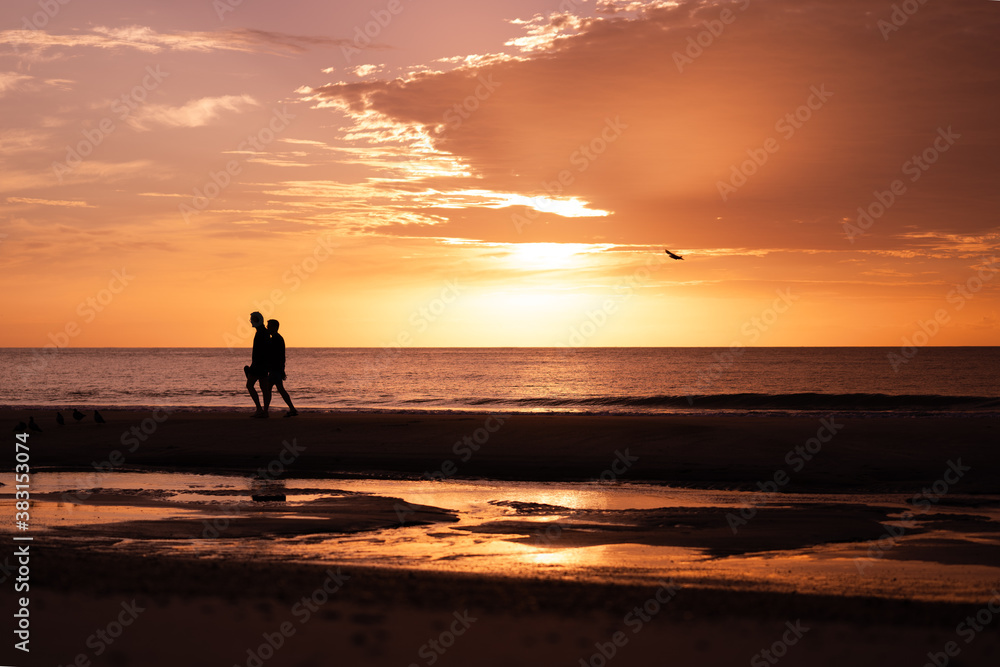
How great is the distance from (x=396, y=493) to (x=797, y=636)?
344 inches

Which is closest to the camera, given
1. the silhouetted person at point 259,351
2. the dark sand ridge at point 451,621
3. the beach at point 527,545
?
the dark sand ridge at point 451,621

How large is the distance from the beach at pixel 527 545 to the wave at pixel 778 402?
2441 centimetres

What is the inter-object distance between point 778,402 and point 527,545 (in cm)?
3831

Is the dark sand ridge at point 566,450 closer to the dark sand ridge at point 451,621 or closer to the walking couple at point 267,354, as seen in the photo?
the walking couple at point 267,354

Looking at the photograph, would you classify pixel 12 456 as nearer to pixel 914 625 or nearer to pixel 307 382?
pixel 914 625

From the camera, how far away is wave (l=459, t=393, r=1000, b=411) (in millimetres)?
42406

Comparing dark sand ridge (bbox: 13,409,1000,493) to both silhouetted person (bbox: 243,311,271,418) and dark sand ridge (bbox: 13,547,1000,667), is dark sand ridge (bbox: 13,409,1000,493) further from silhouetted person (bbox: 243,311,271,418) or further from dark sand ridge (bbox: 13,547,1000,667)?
dark sand ridge (bbox: 13,547,1000,667)

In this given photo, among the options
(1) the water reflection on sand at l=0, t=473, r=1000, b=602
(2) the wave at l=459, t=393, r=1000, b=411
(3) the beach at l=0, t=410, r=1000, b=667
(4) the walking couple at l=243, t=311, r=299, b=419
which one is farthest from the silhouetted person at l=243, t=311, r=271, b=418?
(2) the wave at l=459, t=393, r=1000, b=411

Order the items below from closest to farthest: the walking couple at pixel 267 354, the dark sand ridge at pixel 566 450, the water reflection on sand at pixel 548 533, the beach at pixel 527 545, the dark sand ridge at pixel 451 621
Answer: the dark sand ridge at pixel 451 621
the beach at pixel 527 545
the water reflection on sand at pixel 548 533
the dark sand ridge at pixel 566 450
the walking couple at pixel 267 354

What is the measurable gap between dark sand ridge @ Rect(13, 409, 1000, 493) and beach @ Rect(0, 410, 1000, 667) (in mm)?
94

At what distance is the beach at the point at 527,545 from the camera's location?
5.57 meters

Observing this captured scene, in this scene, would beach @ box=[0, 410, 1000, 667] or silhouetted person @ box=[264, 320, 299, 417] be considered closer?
beach @ box=[0, 410, 1000, 667]

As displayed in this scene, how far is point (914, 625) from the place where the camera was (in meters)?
5.91

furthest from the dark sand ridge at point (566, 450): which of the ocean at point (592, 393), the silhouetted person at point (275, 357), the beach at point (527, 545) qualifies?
the ocean at point (592, 393)
